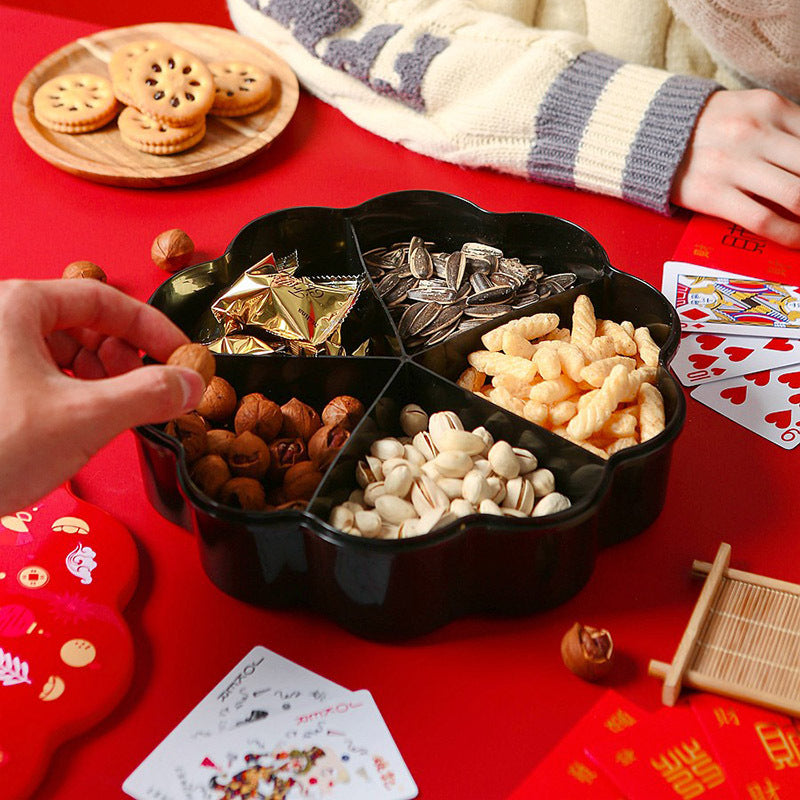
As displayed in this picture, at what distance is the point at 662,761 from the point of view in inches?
27.8

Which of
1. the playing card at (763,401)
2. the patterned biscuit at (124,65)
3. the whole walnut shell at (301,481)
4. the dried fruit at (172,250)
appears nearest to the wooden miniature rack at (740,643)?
the playing card at (763,401)

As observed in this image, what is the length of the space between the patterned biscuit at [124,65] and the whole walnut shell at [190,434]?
70 cm

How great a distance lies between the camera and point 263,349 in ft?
3.20

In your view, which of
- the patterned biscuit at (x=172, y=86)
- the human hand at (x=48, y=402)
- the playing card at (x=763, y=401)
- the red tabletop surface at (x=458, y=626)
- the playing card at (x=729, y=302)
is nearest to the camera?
the human hand at (x=48, y=402)

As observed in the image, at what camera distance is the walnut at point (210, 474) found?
815mm

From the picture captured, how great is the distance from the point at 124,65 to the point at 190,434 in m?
0.80

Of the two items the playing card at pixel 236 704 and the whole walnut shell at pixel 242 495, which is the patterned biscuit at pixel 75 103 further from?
the playing card at pixel 236 704

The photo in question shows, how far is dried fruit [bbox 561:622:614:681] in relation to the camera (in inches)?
30.0

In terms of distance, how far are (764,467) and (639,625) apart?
248mm

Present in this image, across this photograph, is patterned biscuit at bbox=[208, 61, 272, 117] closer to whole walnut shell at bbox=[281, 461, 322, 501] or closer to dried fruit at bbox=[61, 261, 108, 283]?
dried fruit at bbox=[61, 261, 108, 283]

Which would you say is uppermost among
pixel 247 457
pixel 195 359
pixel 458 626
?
pixel 195 359

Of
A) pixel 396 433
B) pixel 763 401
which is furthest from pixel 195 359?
pixel 763 401

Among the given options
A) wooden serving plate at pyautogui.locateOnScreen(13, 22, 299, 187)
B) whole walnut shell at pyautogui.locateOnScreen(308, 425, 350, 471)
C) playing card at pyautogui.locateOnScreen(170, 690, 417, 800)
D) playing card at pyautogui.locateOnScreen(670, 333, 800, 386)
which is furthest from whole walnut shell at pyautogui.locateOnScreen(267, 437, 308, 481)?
wooden serving plate at pyautogui.locateOnScreen(13, 22, 299, 187)

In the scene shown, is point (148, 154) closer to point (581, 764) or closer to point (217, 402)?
point (217, 402)
